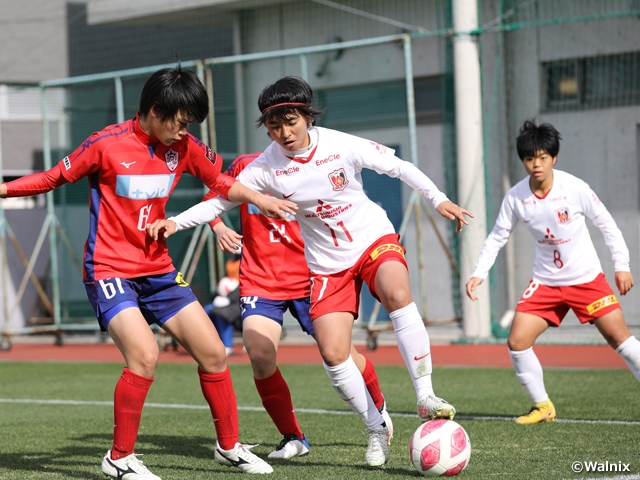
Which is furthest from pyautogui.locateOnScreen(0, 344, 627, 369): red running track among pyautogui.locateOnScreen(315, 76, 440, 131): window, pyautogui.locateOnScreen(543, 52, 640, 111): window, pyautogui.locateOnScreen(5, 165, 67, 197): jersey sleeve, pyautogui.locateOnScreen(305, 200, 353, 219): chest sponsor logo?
pyautogui.locateOnScreen(5, 165, 67, 197): jersey sleeve

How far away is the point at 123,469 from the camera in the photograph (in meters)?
4.63

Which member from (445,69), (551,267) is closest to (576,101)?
(445,69)

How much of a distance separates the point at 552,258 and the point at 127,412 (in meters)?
3.20

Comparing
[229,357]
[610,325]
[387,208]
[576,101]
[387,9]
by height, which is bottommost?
[229,357]

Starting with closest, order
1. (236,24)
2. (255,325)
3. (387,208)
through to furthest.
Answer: (255,325)
(387,208)
(236,24)

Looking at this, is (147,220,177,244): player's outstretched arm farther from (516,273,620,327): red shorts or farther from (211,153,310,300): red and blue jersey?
(516,273,620,327): red shorts

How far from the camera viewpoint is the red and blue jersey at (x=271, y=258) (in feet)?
19.2

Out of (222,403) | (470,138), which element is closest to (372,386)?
(222,403)

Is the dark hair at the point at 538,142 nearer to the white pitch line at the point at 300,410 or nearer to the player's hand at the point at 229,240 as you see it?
the white pitch line at the point at 300,410

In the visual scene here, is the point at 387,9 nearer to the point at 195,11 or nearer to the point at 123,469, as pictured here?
the point at 195,11

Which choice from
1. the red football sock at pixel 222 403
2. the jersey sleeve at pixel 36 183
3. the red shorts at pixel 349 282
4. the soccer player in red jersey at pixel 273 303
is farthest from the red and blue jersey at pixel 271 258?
the jersey sleeve at pixel 36 183

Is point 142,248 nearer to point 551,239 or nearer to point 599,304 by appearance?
point 551,239

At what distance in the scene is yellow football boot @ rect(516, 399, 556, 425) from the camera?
6.31 meters

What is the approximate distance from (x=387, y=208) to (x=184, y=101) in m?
9.41
